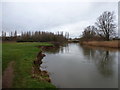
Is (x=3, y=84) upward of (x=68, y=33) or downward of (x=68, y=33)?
downward

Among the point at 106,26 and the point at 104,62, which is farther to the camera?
the point at 106,26

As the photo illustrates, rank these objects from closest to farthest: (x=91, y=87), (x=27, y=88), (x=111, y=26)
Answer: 1. (x=27, y=88)
2. (x=91, y=87)
3. (x=111, y=26)

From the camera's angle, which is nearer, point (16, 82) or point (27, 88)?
point (27, 88)

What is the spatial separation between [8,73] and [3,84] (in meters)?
1.38

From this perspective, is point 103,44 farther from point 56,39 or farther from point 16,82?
point 56,39

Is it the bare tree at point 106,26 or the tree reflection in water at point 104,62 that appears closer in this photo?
the tree reflection in water at point 104,62

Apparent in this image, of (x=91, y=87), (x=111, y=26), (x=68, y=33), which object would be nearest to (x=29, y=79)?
(x=91, y=87)

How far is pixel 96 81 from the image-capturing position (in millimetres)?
7207

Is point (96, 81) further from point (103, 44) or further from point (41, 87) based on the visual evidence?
point (103, 44)

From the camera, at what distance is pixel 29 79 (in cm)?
598

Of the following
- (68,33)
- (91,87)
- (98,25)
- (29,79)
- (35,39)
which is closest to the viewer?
(29,79)

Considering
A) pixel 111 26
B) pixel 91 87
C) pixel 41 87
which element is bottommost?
pixel 91 87

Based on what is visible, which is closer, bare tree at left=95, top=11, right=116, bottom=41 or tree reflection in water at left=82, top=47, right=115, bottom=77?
tree reflection in water at left=82, top=47, right=115, bottom=77

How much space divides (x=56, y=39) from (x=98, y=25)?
102ft
